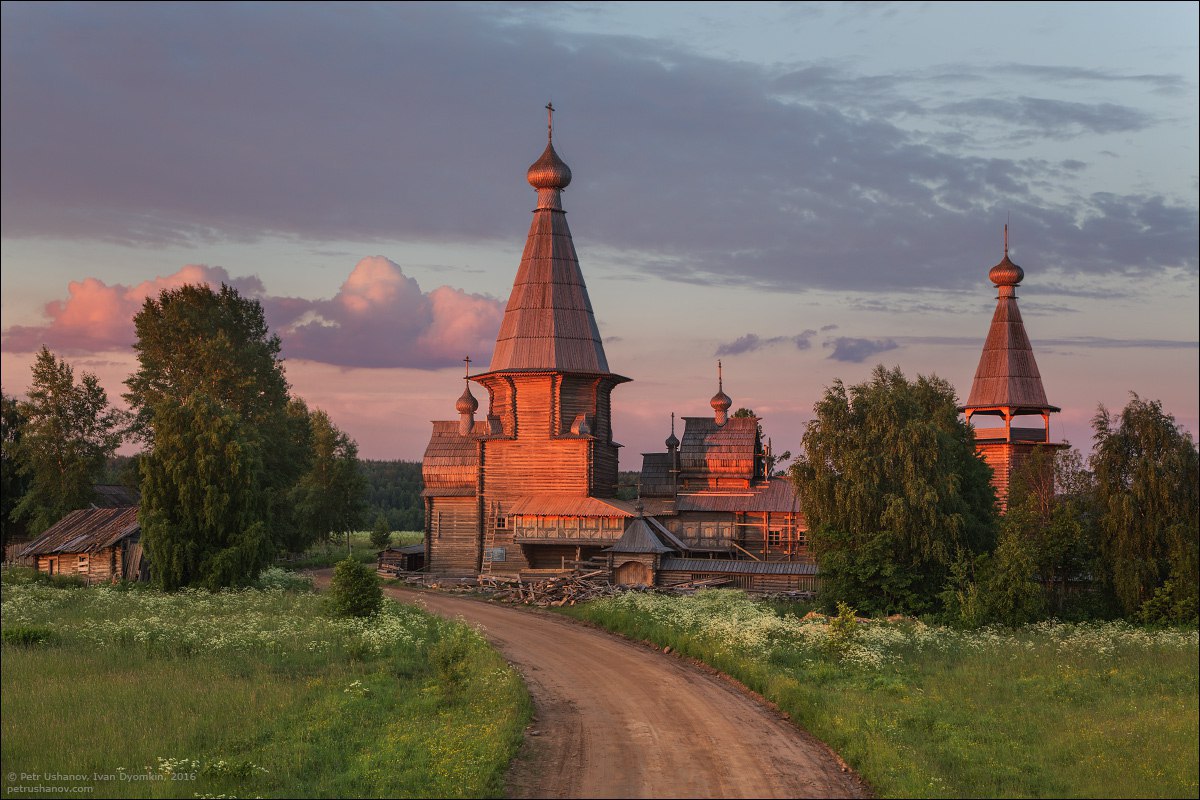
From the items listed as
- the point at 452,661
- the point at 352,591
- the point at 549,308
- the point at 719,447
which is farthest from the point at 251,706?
the point at 719,447

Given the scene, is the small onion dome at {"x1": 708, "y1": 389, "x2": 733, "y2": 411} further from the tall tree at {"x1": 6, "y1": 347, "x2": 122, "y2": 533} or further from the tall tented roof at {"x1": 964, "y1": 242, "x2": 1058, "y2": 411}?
the tall tree at {"x1": 6, "y1": 347, "x2": 122, "y2": 533}

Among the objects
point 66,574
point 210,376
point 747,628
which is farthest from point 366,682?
point 210,376

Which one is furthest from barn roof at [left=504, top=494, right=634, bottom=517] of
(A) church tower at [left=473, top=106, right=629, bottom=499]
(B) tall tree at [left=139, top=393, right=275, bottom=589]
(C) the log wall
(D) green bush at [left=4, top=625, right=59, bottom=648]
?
(D) green bush at [left=4, top=625, right=59, bottom=648]

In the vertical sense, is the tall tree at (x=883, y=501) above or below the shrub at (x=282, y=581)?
above

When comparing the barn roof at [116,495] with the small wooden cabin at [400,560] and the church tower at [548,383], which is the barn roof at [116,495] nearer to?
the small wooden cabin at [400,560]

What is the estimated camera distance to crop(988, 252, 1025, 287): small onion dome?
5944 cm

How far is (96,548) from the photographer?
141 ft

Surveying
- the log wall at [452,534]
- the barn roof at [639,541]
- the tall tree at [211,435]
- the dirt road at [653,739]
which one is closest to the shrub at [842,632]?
the dirt road at [653,739]

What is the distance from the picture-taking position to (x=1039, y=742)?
17828mm

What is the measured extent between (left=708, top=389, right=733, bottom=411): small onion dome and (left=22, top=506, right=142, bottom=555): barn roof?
28658mm

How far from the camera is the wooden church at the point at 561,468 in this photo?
5028cm

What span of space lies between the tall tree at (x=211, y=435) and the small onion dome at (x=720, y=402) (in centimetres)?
2233

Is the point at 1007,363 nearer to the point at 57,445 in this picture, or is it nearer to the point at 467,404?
the point at 467,404

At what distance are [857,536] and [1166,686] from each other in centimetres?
1548
